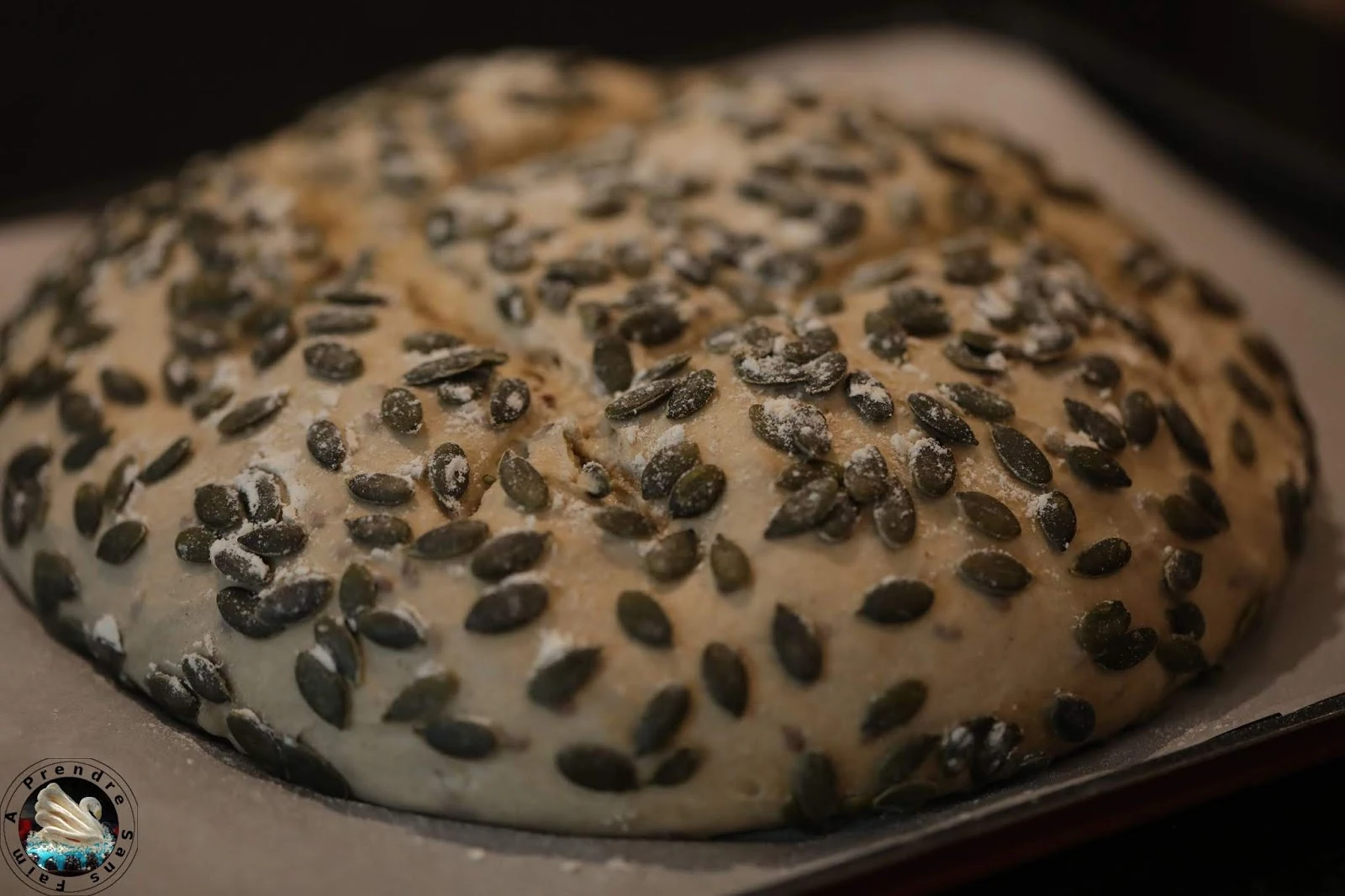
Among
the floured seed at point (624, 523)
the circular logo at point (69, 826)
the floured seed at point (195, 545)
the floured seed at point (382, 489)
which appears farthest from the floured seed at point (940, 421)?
the circular logo at point (69, 826)

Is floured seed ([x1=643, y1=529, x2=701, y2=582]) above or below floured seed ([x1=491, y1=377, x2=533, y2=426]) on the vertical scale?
below

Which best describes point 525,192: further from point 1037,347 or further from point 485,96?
point 1037,347

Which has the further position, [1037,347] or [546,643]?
[1037,347]

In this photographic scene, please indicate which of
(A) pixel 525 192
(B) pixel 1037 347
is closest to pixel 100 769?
(A) pixel 525 192

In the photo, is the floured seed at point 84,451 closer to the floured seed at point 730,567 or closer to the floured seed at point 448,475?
the floured seed at point 448,475

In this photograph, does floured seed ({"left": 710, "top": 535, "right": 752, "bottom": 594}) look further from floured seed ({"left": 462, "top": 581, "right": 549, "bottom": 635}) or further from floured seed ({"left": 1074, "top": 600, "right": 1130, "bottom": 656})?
floured seed ({"left": 1074, "top": 600, "right": 1130, "bottom": 656})

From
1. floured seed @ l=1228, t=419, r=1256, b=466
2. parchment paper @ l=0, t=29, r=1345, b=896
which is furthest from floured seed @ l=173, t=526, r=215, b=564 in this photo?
floured seed @ l=1228, t=419, r=1256, b=466
